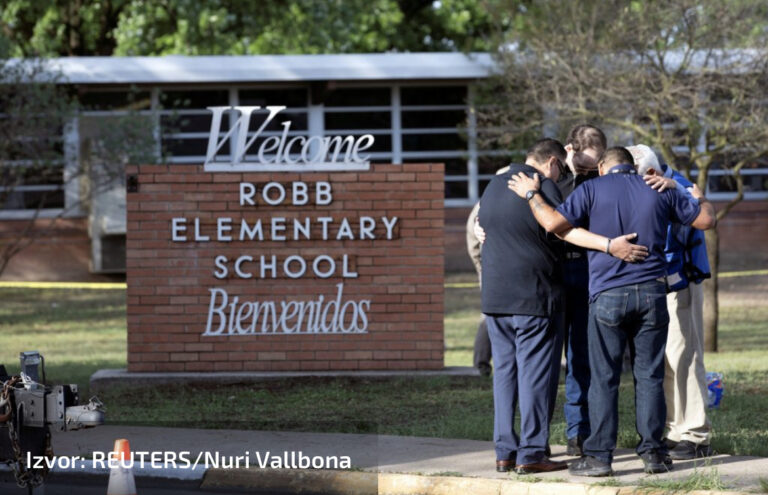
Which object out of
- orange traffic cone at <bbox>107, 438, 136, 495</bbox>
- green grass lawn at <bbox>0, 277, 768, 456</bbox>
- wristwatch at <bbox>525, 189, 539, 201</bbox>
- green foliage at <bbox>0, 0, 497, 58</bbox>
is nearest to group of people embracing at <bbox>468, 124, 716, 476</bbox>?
wristwatch at <bbox>525, 189, 539, 201</bbox>

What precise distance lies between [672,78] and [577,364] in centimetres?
805

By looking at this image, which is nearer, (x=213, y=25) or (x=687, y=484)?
(x=687, y=484)

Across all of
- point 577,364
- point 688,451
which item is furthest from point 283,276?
point 688,451

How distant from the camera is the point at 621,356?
7062 millimetres

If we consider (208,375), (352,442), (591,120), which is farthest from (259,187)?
(591,120)

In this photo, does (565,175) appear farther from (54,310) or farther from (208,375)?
(54,310)

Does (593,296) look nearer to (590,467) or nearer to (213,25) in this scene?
(590,467)

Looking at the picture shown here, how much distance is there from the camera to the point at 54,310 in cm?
2088

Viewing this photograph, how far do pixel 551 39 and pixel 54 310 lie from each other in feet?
31.8

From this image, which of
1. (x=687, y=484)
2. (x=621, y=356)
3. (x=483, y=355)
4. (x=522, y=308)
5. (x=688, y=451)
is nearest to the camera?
(x=687, y=484)

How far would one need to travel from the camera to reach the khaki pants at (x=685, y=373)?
25.3 feet

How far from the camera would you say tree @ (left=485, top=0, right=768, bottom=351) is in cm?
1479

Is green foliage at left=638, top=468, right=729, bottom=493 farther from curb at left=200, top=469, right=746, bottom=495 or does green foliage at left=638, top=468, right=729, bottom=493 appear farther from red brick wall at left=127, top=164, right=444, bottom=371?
red brick wall at left=127, top=164, right=444, bottom=371

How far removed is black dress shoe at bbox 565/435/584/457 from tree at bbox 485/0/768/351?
6.98 m
